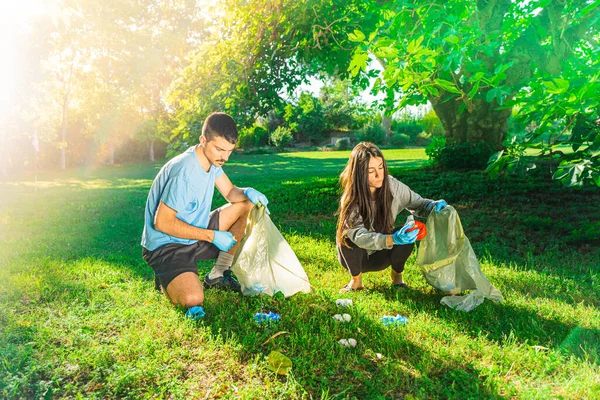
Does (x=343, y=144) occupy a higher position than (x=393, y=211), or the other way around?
(x=393, y=211)

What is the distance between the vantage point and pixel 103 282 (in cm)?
380

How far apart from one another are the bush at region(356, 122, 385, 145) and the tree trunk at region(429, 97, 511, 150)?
1547 cm

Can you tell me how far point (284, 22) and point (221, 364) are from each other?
4.82m

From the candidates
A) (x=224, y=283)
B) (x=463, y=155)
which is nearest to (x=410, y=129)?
(x=463, y=155)

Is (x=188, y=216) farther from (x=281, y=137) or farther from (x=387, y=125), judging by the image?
(x=387, y=125)

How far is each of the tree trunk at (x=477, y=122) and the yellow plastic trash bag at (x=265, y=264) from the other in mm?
6537

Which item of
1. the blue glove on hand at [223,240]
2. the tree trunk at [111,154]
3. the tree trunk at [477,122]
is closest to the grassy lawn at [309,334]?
the blue glove on hand at [223,240]

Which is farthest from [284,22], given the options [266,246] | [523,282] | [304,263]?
[523,282]

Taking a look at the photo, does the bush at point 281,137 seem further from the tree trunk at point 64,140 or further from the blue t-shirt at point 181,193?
the blue t-shirt at point 181,193

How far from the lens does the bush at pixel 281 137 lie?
86.3 ft

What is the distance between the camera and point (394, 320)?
2900 millimetres

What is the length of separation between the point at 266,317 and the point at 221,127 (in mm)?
1271

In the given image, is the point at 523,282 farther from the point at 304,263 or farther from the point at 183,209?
the point at 183,209

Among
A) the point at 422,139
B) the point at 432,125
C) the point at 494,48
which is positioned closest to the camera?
the point at 494,48
